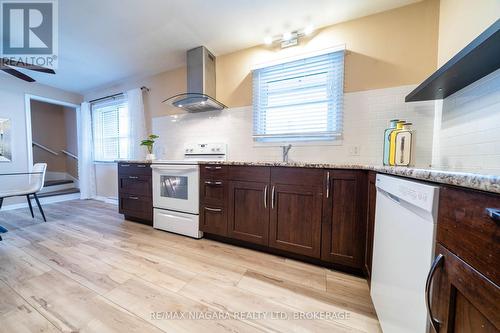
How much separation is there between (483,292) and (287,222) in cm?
130

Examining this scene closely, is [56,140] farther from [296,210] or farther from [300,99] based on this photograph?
[296,210]

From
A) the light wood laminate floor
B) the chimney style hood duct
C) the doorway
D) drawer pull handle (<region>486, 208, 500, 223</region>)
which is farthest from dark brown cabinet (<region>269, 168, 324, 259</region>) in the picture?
the doorway

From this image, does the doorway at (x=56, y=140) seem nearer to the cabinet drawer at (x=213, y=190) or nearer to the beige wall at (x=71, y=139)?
the beige wall at (x=71, y=139)

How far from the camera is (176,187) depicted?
220 cm

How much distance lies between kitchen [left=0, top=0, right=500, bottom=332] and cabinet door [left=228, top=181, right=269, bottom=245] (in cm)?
A: 2

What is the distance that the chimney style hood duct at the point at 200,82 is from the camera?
238 cm

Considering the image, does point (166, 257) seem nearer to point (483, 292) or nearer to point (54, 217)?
point (483, 292)

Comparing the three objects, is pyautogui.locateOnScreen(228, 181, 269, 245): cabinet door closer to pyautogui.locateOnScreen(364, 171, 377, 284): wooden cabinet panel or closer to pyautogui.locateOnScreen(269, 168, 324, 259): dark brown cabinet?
pyautogui.locateOnScreen(269, 168, 324, 259): dark brown cabinet

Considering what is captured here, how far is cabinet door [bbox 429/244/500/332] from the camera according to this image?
35cm

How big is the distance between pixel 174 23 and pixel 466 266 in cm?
273

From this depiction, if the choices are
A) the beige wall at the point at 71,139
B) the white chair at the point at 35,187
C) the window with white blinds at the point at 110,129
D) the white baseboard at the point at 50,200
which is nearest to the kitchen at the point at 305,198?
the white chair at the point at 35,187

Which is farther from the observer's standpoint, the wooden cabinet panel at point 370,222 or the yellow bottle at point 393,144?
the yellow bottle at point 393,144

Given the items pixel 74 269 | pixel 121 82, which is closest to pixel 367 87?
pixel 74 269

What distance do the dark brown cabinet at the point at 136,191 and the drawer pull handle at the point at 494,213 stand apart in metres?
2.70
